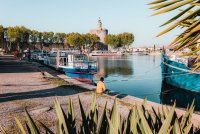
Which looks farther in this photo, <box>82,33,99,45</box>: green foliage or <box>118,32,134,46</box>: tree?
<box>118,32,134,46</box>: tree

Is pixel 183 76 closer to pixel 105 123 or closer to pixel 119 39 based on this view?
pixel 105 123

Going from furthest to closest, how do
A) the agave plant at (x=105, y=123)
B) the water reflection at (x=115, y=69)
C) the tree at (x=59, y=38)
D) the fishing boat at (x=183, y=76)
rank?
the tree at (x=59, y=38)
the water reflection at (x=115, y=69)
the fishing boat at (x=183, y=76)
the agave plant at (x=105, y=123)

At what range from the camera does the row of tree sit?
10712 cm

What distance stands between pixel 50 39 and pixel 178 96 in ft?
391

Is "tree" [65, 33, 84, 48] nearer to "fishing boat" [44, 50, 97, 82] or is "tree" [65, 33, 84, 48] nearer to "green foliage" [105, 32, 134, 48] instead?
"green foliage" [105, 32, 134, 48]

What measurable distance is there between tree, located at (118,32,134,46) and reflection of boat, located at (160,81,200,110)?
12279cm

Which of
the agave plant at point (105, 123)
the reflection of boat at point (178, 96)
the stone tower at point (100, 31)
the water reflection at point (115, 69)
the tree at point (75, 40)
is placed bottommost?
the reflection of boat at point (178, 96)

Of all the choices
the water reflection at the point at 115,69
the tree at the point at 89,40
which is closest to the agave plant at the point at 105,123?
the water reflection at the point at 115,69

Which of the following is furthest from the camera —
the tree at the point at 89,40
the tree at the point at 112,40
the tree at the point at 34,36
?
the tree at the point at 112,40

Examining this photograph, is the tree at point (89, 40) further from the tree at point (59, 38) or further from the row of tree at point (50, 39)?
the tree at point (59, 38)

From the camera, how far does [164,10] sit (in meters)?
2.58

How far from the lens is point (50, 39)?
450ft

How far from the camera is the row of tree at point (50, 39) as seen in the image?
107 m

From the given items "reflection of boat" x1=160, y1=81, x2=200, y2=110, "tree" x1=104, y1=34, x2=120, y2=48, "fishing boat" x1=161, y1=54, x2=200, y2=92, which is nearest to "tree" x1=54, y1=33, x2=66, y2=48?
"tree" x1=104, y1=34, x2=120, y2=48
